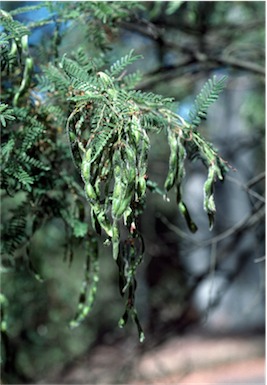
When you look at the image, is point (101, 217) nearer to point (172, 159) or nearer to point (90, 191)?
point (90, 191)

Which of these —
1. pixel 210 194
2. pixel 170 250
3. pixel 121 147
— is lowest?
pixel 170 250

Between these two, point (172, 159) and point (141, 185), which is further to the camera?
point (172, 159)

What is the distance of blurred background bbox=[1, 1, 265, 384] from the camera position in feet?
16.1

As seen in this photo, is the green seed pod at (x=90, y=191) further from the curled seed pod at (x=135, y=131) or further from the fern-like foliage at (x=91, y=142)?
the curled seed pod at (x=135, y=131)

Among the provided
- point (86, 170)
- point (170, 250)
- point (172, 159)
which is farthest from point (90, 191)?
point (170, 250)

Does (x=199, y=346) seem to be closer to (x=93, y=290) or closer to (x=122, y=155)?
(x=93, y=290)

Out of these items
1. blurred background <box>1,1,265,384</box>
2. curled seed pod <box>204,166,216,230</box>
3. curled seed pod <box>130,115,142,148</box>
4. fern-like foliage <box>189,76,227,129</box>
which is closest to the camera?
curled seed pod <box>130,115,142,148</box>

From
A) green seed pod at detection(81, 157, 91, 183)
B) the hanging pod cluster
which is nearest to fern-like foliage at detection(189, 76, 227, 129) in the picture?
the hanging pod cluster

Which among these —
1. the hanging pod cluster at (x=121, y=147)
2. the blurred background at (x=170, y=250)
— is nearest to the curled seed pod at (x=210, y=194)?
the hanging pod cluster at (x=121, y=147)

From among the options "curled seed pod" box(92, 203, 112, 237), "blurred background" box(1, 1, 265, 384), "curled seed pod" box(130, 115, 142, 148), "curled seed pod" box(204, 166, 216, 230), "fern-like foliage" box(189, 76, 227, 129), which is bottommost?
"blurred background" box(1, 1, 265, 384)

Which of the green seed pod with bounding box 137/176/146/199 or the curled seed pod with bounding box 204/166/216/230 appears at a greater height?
the green seed pod with bounding box 137/176/146/199

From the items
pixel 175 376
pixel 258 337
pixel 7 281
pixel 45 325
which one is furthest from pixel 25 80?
pixel 258 337

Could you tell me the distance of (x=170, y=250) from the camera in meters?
6.61

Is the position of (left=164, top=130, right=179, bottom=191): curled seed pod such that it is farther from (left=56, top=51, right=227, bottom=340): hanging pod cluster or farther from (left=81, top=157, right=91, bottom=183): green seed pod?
(left=81, top=157, right=91, bottom=183): green seed pod
